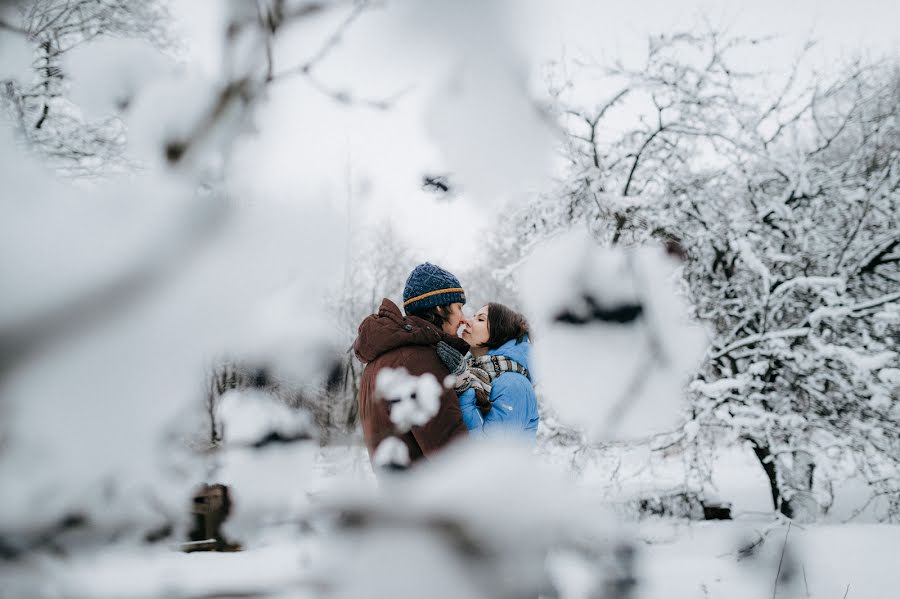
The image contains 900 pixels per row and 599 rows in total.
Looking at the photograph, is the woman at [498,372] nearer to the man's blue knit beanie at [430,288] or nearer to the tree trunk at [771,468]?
the man's blue knit beanie at [430,288]

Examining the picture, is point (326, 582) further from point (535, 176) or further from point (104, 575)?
point (535, 176)

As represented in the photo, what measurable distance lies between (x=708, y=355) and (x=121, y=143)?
→ 13.9 ft

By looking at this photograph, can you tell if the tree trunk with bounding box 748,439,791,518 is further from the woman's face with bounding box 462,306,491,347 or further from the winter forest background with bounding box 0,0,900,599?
the winter forest background with bounding box 0,0,900,599

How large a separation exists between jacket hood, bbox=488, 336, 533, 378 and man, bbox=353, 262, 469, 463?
1.04ft

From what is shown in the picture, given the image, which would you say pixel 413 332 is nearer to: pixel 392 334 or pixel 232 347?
pixel 392 334

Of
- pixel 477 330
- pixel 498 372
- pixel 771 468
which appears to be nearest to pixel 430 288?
pixel 477 330

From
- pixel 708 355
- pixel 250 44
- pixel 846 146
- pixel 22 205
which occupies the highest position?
pixel 846 146

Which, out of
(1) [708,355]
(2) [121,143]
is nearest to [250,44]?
(2) [121,143]

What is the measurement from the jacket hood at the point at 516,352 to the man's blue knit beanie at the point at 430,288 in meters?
0.41

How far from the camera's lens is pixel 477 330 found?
1443 millimetres

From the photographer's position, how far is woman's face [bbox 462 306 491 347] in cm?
141

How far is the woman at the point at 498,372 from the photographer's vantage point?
1164 millimetres

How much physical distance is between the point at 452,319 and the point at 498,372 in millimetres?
356

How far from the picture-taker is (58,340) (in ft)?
0.74
